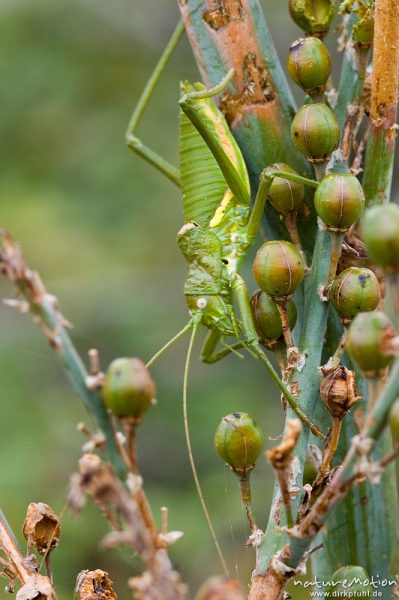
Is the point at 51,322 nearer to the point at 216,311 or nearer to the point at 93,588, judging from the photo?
the point at 93,588

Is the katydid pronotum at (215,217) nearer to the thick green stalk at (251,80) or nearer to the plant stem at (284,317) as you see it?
the thick green stalk at (251,80)

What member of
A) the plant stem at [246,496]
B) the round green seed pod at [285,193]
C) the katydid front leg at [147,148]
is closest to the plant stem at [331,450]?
the plant stem at [246,496]

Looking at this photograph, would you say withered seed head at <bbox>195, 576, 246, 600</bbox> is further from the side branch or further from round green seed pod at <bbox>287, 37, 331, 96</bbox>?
round green seed pod at <bbox>287, 37, 331, 96</bbox>

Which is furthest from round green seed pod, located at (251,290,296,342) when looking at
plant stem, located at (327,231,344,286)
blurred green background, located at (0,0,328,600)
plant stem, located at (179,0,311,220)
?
blurred green background, located at (0,0,328,600)

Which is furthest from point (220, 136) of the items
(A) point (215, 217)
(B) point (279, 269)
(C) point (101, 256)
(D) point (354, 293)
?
(C) point (101, 256)

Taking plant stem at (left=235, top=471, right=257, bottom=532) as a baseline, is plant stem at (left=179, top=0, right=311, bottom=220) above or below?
above

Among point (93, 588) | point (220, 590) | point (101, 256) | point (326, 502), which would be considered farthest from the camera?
point (101, 256)
